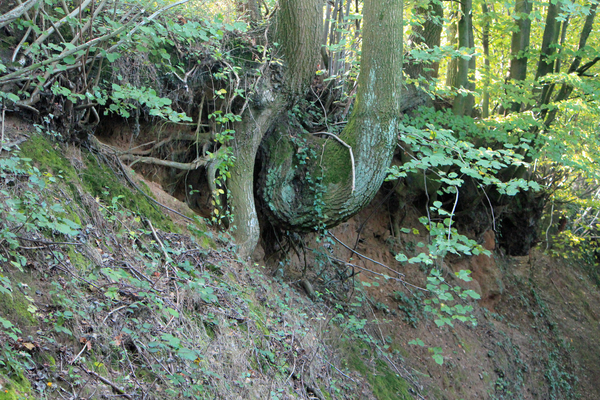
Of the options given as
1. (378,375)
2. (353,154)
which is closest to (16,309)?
(353,154)

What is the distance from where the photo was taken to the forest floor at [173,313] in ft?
10.2

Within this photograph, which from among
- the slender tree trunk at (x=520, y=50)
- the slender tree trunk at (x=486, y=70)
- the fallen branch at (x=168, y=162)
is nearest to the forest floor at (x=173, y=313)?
the fallen branch at (x=168, y=162)

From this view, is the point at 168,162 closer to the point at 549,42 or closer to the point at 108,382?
the point at 108,382

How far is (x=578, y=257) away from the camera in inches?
652

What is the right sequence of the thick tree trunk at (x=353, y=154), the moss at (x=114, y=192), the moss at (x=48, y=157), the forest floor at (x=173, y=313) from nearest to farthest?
the forest floor at (x=173, y=313), the moss at (x=48, y=157), the moss at (x=114, y=192), the thick tree trunk at (x=353, y=154)

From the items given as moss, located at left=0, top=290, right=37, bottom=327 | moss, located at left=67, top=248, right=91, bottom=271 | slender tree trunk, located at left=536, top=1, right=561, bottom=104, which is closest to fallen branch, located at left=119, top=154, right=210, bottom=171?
moss, located at left=67, top=248, right=91, bottom=271

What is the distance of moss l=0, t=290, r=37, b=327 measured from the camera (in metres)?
2.93

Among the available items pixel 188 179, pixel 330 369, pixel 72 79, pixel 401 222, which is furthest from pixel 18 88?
pixel 401 222

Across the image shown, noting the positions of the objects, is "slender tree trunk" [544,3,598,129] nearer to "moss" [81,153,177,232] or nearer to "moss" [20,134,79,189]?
"moss" [81,153,177,232]

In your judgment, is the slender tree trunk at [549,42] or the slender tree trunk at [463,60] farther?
the slender tree trunk at [549,42]

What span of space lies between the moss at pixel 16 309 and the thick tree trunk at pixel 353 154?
375 cm

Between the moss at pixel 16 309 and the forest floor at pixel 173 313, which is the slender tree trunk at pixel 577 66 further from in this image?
the moss at pixel 16 309

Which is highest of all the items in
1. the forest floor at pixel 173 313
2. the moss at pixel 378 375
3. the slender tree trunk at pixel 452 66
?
the slender tree trunk at pixel 452 66

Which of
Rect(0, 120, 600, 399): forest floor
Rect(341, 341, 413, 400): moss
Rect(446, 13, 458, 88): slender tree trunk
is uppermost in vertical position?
Rect(446, 13, 458, 88): slender tree trunk
